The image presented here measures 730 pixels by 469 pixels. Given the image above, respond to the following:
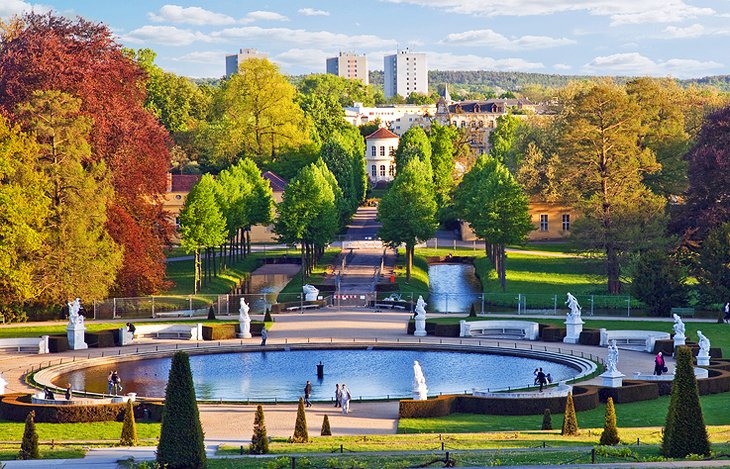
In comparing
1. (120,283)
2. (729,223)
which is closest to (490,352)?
(729,223)

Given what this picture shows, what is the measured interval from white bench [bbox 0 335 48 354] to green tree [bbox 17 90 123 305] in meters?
8.48

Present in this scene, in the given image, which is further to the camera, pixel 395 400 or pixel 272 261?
pixel 272 261

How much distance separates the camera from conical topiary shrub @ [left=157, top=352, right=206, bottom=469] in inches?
1217

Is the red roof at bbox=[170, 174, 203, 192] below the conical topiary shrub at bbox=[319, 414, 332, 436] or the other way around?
the other way around

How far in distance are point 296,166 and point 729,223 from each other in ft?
225

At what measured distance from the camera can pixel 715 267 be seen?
→ 70.7 m

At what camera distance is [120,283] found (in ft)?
246

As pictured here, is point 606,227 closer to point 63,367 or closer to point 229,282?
point 229,282

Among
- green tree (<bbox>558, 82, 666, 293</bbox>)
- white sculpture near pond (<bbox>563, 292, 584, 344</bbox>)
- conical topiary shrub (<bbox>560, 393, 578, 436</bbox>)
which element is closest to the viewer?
conical topiary shrub (<bbox>560, 393, 578, 436</bbox>)

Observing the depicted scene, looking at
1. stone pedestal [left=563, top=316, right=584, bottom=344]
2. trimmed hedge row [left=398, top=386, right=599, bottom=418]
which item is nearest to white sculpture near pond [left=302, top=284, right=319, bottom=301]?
stone pedestal [left=563, top=316, right=584, bottom=344]

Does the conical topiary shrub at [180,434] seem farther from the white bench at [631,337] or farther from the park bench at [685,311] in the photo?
the park bench at [685,311]

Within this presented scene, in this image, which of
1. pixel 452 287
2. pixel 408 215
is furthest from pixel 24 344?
pixel 408 215

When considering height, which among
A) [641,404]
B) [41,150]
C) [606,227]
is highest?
[41,150]

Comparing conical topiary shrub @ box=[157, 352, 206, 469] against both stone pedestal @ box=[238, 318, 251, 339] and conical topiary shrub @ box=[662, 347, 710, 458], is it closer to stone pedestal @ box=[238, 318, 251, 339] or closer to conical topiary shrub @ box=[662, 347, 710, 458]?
conical topiary shrub @ box=[662, 347, 710, 458]
